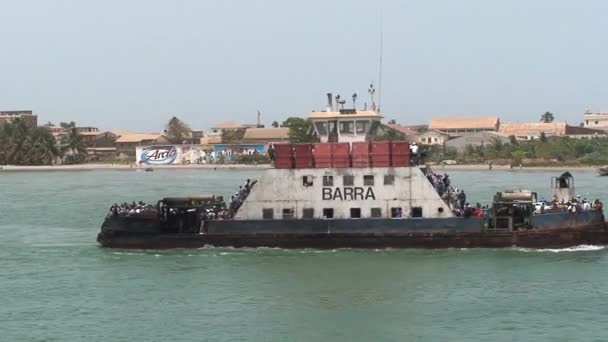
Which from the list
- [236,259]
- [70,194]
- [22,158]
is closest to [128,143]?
[22,158]

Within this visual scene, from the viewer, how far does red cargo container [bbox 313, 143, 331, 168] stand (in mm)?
32031

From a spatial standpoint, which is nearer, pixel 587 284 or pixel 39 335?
pixel 39 335

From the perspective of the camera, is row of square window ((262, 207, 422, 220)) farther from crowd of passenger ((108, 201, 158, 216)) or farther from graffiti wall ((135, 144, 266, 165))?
graffiti wall ((135, 144, 266, 165))

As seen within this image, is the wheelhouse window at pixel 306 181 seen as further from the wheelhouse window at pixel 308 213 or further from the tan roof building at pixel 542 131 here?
the tan roof building at pixel 542 131

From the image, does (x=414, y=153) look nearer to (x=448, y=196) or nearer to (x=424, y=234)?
(x=448, y=196)

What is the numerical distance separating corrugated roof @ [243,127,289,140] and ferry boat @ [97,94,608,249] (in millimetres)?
101608

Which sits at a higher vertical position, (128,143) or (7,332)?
(128,143)

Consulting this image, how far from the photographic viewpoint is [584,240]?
3189cm

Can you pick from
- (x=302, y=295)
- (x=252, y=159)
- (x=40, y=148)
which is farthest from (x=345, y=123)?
(x=40, y=148)

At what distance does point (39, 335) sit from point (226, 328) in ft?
15.5

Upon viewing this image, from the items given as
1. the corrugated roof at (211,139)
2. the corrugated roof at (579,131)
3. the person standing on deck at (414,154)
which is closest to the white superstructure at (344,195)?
the person standing on deck at (414,154)

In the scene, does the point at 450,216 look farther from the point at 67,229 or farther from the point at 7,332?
the point at 67,229

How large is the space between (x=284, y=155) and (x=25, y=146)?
110 m

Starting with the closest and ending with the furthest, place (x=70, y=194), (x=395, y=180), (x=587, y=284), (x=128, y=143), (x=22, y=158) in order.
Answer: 1. (x=587, y=284)
2. (x=395, y=180)
3. (x=70, y=194)
4. (x=22, y=158)
5. (x=128, y=143)
